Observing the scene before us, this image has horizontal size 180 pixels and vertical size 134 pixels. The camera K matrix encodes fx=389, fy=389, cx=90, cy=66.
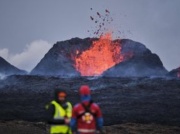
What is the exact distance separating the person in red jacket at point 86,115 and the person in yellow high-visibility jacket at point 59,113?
599 millimetres

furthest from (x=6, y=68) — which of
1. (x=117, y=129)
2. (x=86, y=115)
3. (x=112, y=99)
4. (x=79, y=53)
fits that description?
(x=86, y=115)

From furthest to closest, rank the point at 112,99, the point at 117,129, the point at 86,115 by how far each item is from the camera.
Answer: the point at 112,99
the point at 117,129
the point at 86,115

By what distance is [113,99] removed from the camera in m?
40.8

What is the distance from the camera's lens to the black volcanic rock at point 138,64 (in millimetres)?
92188

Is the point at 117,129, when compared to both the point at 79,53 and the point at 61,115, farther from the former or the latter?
the point at 79,53

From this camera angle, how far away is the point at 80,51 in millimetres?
111875

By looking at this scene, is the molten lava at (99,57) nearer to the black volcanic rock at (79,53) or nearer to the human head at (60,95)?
the black volcanic rock at (79,53)

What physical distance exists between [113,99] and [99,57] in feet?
220

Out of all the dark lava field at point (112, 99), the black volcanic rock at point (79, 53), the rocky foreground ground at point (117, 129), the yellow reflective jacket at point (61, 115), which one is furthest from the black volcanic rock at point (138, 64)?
the yellow reflective jacket at point (61, 115)

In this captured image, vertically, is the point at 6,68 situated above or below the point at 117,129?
above

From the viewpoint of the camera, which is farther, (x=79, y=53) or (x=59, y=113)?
(x=79, y=53)

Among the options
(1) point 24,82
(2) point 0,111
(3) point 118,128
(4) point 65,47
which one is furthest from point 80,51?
(3) point 118,128

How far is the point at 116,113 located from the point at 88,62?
7392cm

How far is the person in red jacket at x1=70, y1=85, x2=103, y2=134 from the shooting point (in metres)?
9.63
